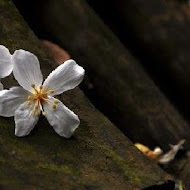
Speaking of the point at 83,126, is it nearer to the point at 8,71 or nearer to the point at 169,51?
the point at 8,71

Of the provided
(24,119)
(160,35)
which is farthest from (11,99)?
(160,35)

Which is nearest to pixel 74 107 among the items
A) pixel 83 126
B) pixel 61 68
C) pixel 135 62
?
pixel 83 126

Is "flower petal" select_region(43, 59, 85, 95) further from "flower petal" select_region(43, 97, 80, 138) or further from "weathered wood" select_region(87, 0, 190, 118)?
"weathered wood" select_region(87, 0, 190, 118)

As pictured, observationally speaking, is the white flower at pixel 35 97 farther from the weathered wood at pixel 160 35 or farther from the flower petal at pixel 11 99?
the weathered wood at pixel 160 35

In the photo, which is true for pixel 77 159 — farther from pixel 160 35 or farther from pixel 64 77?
pixel 160 35

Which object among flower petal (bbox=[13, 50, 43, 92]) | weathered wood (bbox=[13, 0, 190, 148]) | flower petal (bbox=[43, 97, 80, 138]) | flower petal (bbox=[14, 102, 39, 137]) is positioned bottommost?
weathered wood (bbox=[13, 0, 190, 148])

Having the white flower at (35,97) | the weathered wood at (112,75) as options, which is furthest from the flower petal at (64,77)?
the weathered wood at (112,75)

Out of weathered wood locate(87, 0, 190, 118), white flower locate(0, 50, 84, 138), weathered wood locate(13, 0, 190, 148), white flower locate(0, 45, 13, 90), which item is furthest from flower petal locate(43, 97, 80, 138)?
weathered wood locate(87, 0, 190, 118)
